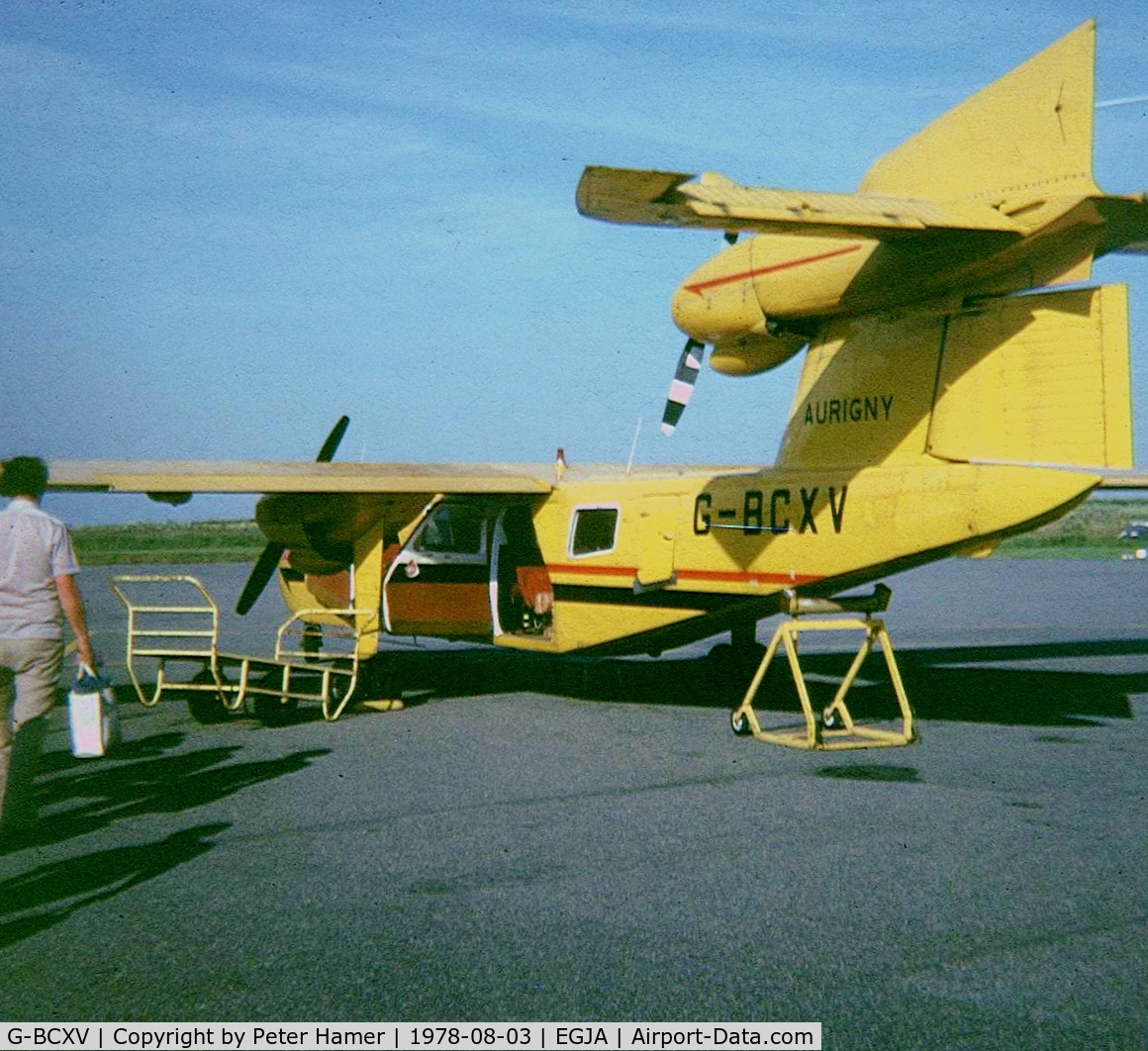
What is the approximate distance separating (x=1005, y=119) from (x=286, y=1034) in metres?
9.19

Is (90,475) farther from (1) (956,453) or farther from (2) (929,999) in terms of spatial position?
(2) (929,999)

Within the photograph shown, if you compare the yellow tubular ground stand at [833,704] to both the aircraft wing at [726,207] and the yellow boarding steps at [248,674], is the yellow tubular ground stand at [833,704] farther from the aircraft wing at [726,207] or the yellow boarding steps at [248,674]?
the yellow boarding steps at [248,674]

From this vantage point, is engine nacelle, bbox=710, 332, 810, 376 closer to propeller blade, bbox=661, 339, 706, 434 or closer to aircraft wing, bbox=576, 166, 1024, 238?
propeller blade, bbox=661, 339, 706, 434

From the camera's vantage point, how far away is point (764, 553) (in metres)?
12.3

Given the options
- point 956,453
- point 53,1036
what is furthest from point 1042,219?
point 53,1036

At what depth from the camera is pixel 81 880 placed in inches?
276

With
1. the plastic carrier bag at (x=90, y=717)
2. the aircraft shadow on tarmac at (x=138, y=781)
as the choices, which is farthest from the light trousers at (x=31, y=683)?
the aircraft shadow on tarmac at (x=138, y=781)

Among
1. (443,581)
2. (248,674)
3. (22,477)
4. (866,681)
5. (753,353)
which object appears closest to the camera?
(22,477)

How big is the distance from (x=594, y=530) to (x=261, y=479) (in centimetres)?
407

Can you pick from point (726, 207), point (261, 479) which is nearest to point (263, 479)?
point (261, 479)

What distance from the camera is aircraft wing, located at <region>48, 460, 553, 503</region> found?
1340 centimetres

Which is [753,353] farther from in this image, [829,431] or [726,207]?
[726,207]

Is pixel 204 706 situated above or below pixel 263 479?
below

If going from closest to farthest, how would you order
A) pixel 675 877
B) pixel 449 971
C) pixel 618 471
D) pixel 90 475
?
pixel 449 971
pixel 675 877
pixel 90 475
pixel 618 471
